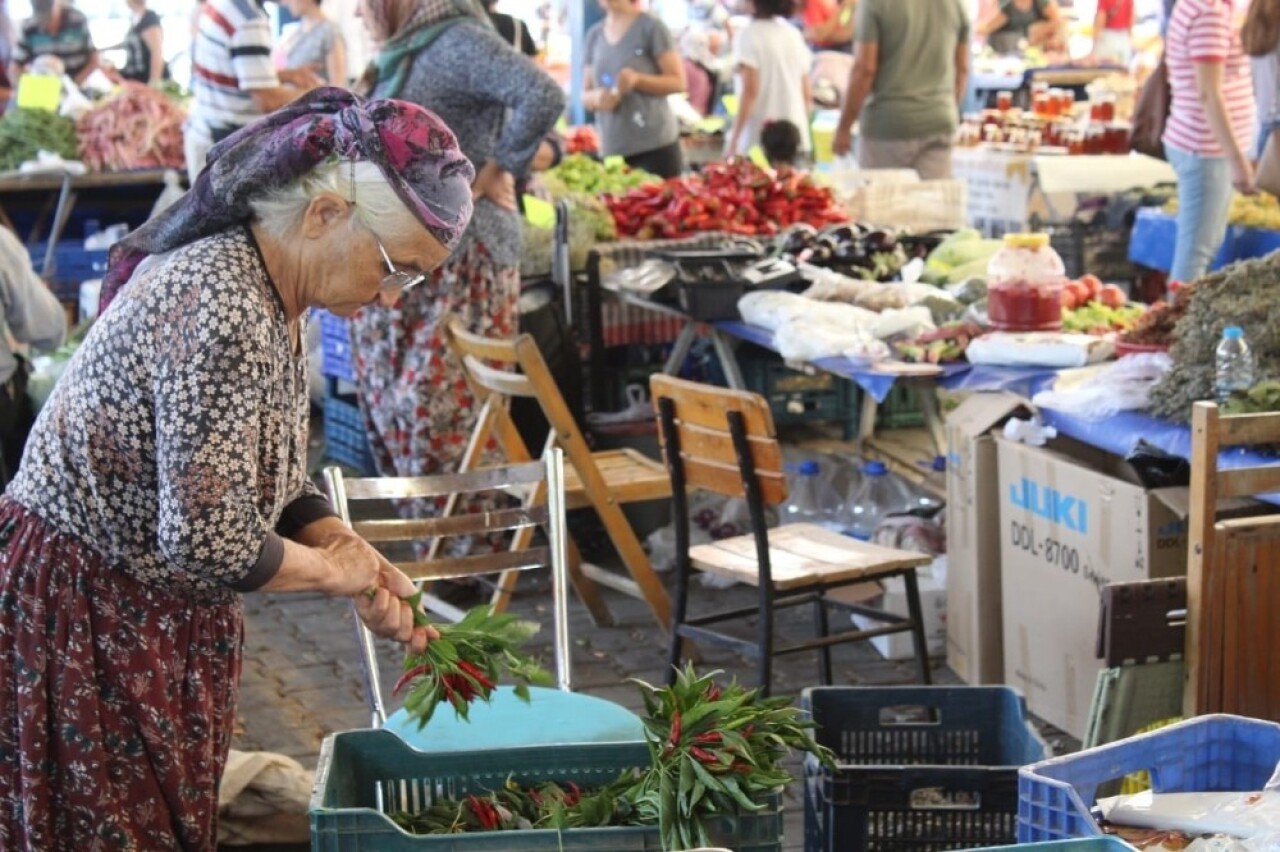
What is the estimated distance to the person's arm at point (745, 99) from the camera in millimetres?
9633

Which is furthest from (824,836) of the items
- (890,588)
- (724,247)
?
(724,247)

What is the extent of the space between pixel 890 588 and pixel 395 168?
3090 mm

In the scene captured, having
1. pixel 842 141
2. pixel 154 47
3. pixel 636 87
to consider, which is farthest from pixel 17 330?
pixel 154 47

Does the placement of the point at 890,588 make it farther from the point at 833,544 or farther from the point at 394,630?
the point at 394,630

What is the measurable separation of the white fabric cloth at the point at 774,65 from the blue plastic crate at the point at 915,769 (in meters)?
6.74

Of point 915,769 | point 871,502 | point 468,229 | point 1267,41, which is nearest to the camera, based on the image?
point 915,769

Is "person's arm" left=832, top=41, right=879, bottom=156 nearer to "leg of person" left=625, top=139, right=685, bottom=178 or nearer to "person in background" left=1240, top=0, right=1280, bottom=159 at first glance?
"leg of person" left=625, top=139, right=685, bottom=178

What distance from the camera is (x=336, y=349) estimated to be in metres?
6.73

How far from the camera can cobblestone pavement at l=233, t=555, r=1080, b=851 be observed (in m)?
4.66

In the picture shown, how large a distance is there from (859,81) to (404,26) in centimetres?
350

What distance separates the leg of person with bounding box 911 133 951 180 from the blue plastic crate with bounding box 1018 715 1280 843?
20.0ft

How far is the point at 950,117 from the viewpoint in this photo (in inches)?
328

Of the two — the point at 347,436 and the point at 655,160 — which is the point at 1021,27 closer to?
the point at 655,160

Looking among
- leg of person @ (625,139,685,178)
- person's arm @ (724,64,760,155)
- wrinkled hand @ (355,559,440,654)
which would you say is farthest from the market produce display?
person's arm @ (724,64,760,155)
